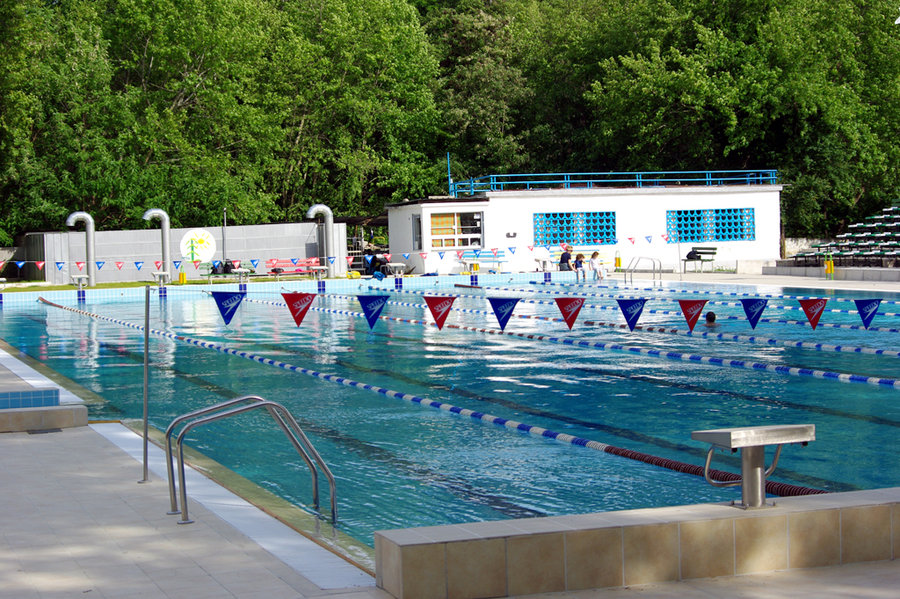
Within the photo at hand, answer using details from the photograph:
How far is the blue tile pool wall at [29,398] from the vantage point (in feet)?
28.8

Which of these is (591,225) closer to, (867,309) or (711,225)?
(711,225)

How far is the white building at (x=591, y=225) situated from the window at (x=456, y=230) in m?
0.04

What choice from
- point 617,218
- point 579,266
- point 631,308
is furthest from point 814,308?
point 617,218

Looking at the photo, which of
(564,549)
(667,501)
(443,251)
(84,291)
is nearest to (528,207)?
(443,251)

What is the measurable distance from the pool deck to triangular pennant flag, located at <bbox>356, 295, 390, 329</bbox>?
7.47 metres

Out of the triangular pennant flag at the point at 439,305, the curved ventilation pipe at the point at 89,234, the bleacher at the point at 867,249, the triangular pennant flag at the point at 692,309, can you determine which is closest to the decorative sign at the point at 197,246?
the curved ventilation pipe at the point at 89,234

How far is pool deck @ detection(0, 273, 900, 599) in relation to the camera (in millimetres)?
4082

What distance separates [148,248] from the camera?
3434cm

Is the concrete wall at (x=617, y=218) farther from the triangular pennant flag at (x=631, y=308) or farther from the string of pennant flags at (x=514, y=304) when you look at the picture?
the triangular pennant flag at (x=631, y=308)

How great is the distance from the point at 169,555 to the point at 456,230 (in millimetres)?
30559

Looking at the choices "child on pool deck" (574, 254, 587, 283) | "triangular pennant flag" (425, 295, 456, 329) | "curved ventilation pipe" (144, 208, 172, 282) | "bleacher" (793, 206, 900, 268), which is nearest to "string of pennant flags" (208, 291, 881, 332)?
"triangular pennant flag" (425, 295, 456, 329)

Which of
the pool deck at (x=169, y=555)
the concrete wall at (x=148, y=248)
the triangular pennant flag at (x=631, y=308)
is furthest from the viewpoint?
the concrete wall at (x=148, y=248)

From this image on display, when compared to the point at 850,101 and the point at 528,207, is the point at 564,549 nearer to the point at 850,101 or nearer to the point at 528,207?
the point at 528,207

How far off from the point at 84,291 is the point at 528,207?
51.5ft
